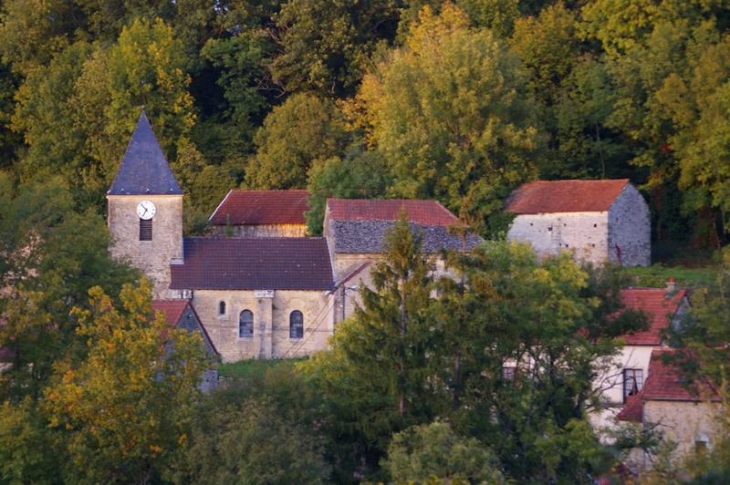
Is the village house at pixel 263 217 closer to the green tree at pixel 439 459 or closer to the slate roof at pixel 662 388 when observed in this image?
the slate roof at pixel 662 388

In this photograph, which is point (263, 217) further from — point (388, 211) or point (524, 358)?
point (524, 358)

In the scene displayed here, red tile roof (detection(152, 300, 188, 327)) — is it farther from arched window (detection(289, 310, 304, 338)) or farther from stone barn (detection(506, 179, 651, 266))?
stone barn (detection(506, 179, 651, 266))

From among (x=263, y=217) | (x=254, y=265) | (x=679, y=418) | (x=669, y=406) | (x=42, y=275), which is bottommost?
(x=679, y=418)

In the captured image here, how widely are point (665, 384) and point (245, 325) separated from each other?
67.7 feet

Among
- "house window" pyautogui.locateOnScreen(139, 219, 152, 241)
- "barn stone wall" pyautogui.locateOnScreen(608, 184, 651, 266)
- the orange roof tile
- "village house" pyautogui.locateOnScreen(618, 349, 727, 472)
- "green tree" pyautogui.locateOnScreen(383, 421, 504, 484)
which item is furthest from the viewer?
"barn stone wall" pyautogui.locateOnScreen(608, 184, 651, 266)

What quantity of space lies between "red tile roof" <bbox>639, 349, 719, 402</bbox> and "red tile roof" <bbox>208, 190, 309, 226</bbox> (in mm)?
25830

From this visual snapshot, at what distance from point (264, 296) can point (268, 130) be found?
1506 cm

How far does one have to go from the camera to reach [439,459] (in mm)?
31000

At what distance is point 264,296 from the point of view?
182 feet

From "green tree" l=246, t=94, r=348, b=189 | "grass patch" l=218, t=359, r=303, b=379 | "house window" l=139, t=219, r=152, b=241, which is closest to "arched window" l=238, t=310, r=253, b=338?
"grass patch" l=218, t=359, r=303, b=379

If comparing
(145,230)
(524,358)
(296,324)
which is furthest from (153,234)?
(524,358)

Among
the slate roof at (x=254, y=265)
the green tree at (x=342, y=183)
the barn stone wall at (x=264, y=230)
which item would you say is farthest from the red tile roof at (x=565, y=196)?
the barn stone wall at (x=264, y=230)

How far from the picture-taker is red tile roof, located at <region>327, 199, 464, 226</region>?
55.7 metres

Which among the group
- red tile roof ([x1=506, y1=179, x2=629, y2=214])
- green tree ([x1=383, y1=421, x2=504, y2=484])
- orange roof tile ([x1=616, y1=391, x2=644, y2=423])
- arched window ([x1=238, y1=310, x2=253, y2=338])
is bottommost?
green tree ([x1=383, y1=421, x2=504, y2=484])
